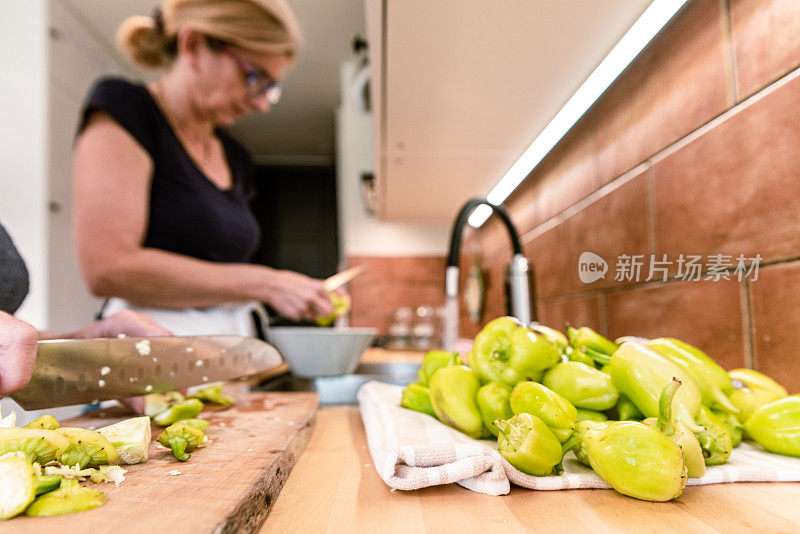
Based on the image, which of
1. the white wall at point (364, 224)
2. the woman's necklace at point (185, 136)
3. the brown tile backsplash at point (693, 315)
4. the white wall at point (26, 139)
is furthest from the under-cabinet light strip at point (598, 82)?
the white wall at point (26, 139)

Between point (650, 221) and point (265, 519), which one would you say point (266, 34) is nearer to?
point (650, 221)

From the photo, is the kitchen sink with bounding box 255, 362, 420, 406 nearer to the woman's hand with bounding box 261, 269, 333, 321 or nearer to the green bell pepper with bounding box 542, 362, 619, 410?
the woman's hand with bounding box 261, 269, 333, 321

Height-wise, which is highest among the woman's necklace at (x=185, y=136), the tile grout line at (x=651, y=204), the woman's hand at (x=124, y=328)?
the woman's necklace at (x=185, y=136)

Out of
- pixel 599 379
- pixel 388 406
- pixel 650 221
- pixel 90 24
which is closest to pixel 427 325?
pixel 650 221

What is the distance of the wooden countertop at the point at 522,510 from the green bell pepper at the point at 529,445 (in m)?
0.02

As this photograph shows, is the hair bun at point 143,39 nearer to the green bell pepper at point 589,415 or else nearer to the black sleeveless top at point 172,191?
the black sleeveless top at point 172,191

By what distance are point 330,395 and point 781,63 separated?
81 cm

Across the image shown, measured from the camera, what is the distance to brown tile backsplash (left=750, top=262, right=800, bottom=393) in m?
0.52

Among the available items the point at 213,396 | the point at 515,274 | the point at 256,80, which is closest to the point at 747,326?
the point at 515,274

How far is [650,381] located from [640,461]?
88 millimetres

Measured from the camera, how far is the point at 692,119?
0.67m

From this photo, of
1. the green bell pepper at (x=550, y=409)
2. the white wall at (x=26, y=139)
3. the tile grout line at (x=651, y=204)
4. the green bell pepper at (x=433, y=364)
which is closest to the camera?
the green bell pepper at (x=550, y=409)

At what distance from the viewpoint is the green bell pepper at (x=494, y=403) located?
46 centimetres

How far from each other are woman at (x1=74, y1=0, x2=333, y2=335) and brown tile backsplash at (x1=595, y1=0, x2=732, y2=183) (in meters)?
0.71
